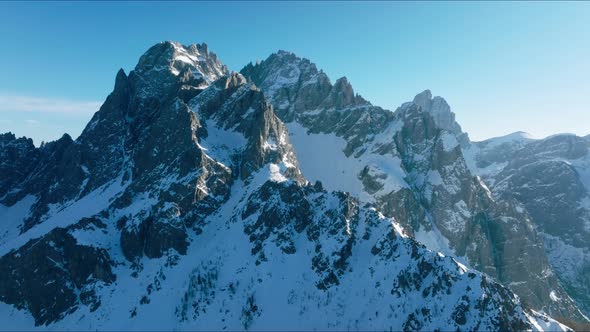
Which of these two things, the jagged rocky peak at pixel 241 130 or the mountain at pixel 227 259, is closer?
the mountain at pixel 227 259

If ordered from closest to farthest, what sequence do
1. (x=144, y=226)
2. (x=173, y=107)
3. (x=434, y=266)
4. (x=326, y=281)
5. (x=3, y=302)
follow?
1. (x=434, y=266)
2. (x=326, y=281)
3. (x=3, y=302)
4. (x=144, y=226)
5. (x=173, y=107)

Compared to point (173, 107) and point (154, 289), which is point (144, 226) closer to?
point (154, 289)

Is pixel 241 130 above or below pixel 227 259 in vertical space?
above

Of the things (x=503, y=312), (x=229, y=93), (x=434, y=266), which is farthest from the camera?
(x=229, y=93)

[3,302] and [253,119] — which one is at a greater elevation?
[253,119]

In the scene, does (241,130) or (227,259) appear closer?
(227,259)

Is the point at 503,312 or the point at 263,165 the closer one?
the point at 503,312

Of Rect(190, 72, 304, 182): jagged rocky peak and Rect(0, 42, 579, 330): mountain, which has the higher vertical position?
Rect(190, 72, 304, 182): jagged rocky peak

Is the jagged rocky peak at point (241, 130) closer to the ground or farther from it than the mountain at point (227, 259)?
farther from it

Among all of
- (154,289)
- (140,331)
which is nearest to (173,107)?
(154,289)

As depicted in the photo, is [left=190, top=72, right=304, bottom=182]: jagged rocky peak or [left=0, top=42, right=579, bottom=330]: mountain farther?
[left=190, top=72, right=304, bottom=182]: jagged rocky peak

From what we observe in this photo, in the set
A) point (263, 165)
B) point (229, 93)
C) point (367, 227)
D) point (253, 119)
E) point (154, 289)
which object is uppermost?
point (229, 93)
